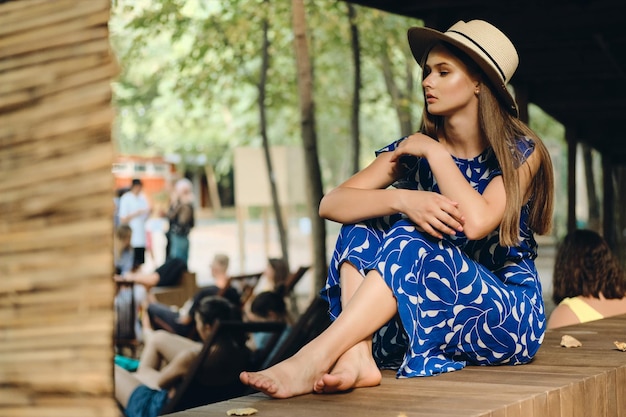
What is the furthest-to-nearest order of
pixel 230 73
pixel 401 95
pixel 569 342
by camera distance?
pixel 401 95, pixel 230 73, pixel 569 342

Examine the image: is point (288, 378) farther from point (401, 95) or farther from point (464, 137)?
point (401, 95)

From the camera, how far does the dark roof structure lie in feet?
21.2

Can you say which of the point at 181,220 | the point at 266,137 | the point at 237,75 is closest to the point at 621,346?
the point at 181,220

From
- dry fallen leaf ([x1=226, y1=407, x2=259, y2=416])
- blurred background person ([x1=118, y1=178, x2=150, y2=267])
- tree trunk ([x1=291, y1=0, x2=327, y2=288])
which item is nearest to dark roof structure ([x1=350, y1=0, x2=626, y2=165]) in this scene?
tree trunk ([x1=291, y1=0, x2=327, y2=288])

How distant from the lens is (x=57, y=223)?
1.21m

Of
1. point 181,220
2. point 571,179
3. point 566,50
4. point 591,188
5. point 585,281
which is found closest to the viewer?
point 585,281

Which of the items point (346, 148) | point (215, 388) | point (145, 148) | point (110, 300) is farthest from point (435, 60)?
point (145, 148)

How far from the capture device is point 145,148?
103 feet

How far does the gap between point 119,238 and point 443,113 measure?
8.35 m

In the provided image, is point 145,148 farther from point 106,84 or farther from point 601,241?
point 106,84

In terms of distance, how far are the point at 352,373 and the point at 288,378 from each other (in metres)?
0.19

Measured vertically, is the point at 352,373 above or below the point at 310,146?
below

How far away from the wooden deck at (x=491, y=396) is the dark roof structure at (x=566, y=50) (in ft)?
10.1

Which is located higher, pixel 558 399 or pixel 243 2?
pixel 243 2
